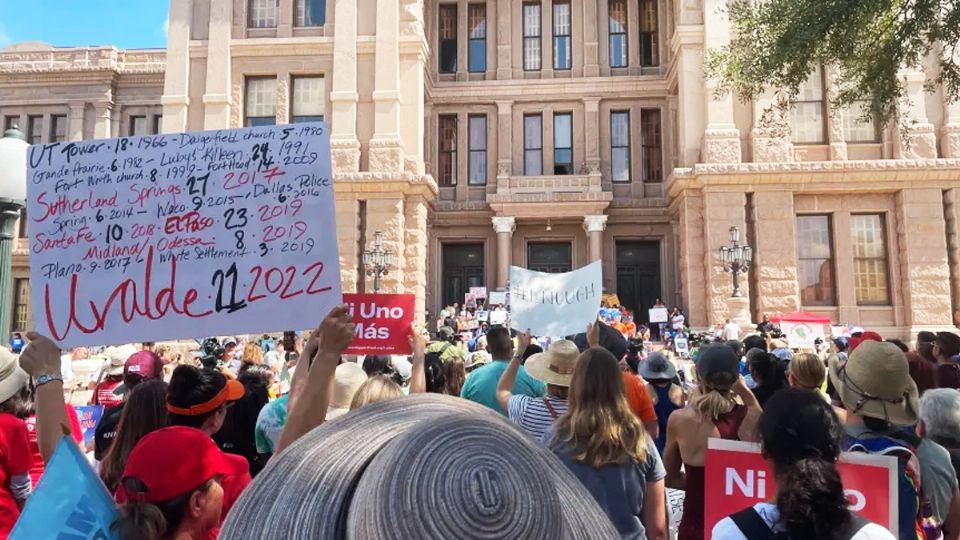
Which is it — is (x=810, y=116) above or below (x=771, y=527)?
above

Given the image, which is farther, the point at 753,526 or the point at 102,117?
the point at 102,117

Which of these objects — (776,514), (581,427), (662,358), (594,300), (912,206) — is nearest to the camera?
(776,514)

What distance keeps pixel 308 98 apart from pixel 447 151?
591 centimetres

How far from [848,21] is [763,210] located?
46.6 ft

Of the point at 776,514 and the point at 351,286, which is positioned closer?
the point at 776,514

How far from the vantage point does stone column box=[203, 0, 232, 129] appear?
23.3 metres

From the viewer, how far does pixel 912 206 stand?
2122 cm

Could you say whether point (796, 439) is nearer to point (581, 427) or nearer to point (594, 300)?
point (581, 427)

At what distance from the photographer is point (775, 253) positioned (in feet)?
69.7

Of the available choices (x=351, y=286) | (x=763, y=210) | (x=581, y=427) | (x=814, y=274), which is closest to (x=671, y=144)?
(x=763, y=210)

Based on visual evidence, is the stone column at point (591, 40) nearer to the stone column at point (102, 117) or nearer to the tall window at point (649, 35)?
the tall window at point (649, 35)

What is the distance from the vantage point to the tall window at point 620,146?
86.4 ft

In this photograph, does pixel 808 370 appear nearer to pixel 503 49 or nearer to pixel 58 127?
pixel 503 49

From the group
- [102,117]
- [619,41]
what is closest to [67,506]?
[619,41]
